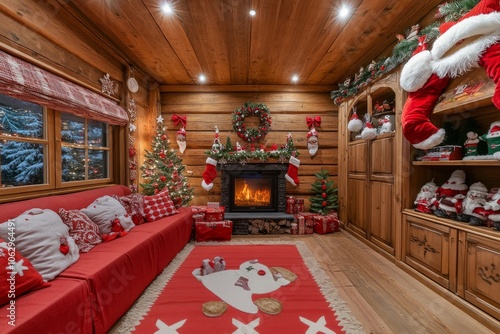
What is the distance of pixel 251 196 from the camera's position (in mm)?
4258

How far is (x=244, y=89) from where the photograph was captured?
4.49 m

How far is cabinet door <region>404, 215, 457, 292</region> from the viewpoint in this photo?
2.06 meters

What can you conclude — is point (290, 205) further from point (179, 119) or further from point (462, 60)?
point (462, 60)

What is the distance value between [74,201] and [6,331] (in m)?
1.46

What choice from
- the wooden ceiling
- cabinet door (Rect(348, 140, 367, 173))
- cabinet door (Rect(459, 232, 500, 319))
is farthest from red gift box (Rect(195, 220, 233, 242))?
cabinet door (Rect(459, 232, 500, 319))

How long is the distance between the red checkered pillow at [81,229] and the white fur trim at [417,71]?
311 centimetres

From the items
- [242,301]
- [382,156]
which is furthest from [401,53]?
[242,301]

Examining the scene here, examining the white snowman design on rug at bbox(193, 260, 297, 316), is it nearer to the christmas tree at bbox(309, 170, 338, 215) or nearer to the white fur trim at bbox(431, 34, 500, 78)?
the christmas tree at bbox(309, 170, 338, 215)

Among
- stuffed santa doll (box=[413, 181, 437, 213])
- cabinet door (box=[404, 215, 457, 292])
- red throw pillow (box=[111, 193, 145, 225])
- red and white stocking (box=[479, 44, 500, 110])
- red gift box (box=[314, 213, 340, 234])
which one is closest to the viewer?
red and white stocking (box=[479, 44, 500, 110])

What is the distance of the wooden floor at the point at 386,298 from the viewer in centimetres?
172

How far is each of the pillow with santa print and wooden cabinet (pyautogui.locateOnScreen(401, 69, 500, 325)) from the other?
9.55 feet

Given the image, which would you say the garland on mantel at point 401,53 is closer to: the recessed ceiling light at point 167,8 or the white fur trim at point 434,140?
the white fur trim at point 434,140

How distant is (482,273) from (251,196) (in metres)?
3.00

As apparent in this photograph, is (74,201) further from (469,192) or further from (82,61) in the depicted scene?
(469,192)
